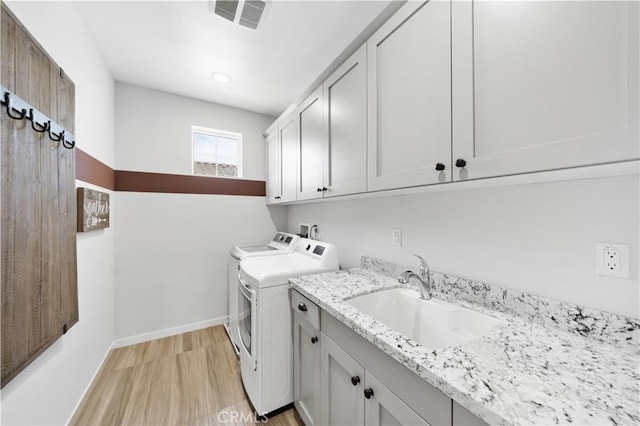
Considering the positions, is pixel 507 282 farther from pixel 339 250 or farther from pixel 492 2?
pixel 339 250

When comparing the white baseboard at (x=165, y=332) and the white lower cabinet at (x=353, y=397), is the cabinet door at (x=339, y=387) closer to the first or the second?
the white lower cabinet at (x=353, y=397)

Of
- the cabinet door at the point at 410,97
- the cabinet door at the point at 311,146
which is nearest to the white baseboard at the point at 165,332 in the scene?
the cabinet door at the point at 311,146

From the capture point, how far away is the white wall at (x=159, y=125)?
2.38 metres

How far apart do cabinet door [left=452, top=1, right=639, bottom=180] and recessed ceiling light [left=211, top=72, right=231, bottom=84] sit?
1.98 meters

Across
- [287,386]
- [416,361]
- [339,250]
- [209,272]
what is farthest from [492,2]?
[209,272]

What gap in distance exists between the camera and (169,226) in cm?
256

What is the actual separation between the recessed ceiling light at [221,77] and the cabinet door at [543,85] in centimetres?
198

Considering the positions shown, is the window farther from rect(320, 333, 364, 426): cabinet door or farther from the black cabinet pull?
the black cabinet pull

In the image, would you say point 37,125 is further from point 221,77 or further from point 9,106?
point 221,77

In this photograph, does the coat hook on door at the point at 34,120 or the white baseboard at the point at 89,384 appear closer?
the coat hook on door at the point at 34,120

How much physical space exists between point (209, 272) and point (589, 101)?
10.1ft

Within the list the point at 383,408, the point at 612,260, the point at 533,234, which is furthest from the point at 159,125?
the point at 612,260

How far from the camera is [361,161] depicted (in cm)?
136

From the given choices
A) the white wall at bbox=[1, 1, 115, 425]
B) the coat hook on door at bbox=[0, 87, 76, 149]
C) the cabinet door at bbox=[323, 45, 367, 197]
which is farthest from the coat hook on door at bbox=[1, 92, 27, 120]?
the cabinet door at bbox=[323, 45, 367, 197]
